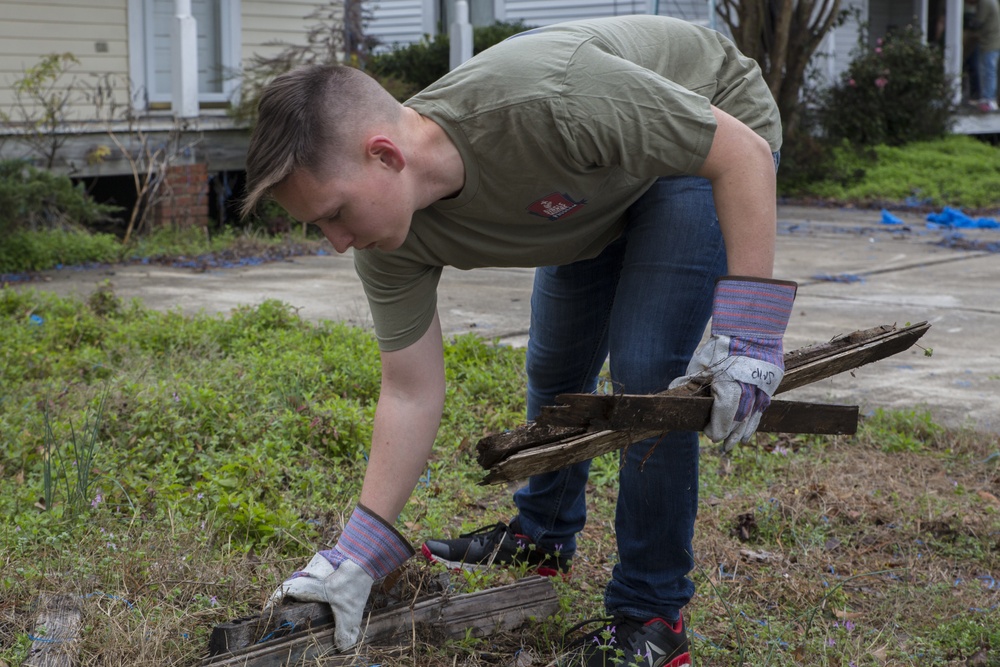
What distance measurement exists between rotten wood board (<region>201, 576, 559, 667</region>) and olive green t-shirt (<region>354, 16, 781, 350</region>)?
64cm

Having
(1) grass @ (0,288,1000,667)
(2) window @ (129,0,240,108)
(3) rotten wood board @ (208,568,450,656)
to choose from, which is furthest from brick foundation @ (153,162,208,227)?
(3) rotten wood board @ (208,568,450,656)

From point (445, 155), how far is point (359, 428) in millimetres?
1851

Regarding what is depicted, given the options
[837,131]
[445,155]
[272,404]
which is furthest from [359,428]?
[837,131]

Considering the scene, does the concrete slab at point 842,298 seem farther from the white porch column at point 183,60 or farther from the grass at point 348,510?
the white porch column at point 183,60

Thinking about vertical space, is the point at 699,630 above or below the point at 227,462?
below

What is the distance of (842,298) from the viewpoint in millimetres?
6855

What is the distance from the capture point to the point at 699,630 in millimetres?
2857

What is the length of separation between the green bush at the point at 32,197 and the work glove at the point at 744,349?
688 cm

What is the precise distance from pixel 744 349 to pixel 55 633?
1568mm

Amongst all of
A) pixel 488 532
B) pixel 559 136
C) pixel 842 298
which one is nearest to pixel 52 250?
pixel 842 298

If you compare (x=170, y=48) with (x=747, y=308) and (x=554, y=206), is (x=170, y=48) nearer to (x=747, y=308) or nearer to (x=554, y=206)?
(x=554, y=206)

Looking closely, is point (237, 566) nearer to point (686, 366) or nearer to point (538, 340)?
point (538, 340)

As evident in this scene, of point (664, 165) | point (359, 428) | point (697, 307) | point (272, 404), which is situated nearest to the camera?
point (664, 165)

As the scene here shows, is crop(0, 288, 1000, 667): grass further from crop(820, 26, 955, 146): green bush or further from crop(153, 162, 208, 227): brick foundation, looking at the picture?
crop(820, 26, 955, 146): green bush
